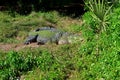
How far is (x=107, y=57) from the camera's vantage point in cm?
714

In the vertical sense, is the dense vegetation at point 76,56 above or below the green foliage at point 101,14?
below

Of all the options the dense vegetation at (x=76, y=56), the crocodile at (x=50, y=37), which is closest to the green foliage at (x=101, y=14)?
the dense vegetation at (x=76, y=56)

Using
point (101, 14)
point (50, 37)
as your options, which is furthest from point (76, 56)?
point (101, 14)

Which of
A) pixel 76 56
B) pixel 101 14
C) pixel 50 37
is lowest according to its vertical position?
pixel 76 56

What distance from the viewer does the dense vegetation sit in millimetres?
7191

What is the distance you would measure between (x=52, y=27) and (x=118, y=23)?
4.05m

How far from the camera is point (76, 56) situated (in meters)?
8.52

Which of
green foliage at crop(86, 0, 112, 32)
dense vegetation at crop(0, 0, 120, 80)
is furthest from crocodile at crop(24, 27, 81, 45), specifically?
green foliage at crop(86, 0, 112, 32)

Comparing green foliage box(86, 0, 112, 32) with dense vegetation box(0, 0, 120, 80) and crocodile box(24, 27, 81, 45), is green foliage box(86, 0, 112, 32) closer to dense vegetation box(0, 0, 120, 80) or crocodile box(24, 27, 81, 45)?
dense vegetation box(0, 0, 120, 80)

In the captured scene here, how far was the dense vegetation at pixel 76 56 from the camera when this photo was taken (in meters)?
7.19

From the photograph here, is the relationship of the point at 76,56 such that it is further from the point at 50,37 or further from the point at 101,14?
the point at 101,14

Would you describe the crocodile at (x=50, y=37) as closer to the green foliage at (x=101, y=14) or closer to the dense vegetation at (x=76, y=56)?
the dense vegetation at (x=76, y=56)

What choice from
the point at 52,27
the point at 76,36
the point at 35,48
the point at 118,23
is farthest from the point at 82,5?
the point at 118,23

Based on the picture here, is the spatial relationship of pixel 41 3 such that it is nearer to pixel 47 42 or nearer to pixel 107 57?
pixel 47 42
